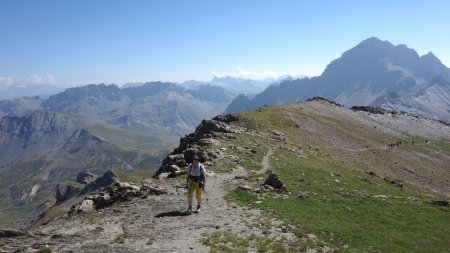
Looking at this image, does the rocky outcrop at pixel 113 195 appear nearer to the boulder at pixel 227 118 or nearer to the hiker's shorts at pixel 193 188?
the hiker's shorts at pixel 193 188

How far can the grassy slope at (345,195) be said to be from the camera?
96.9 feet

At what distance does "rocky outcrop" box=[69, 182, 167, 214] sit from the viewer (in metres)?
36.6

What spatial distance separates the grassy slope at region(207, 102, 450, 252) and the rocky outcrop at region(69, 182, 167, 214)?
834cm

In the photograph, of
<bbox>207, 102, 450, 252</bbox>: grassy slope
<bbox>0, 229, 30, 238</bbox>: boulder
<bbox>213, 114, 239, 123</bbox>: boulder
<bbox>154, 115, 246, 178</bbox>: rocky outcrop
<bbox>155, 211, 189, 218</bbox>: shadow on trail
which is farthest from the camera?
<bbox>213, 114, 239, 123</bbox>: boulder

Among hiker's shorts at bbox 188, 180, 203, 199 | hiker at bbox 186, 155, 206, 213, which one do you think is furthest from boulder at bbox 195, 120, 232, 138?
hiker's shorts at bbox 188, 180, 203, 199

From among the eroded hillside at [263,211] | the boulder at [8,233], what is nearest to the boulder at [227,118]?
the eroded hillside at [263,211]

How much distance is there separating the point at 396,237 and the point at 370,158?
55015 millimetres

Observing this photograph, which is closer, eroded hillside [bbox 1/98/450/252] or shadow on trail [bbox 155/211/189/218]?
eroded hillside [bbox 1/98/450/252]

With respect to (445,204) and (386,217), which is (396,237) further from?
(445,204)

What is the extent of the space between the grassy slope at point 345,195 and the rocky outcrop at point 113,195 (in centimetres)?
834

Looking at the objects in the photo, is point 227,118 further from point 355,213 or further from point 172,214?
point 172,214

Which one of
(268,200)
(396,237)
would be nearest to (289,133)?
(268,200)

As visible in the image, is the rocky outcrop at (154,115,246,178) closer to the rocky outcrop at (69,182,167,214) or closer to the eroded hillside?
the eroded hillside

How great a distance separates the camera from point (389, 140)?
105438 millimetres
